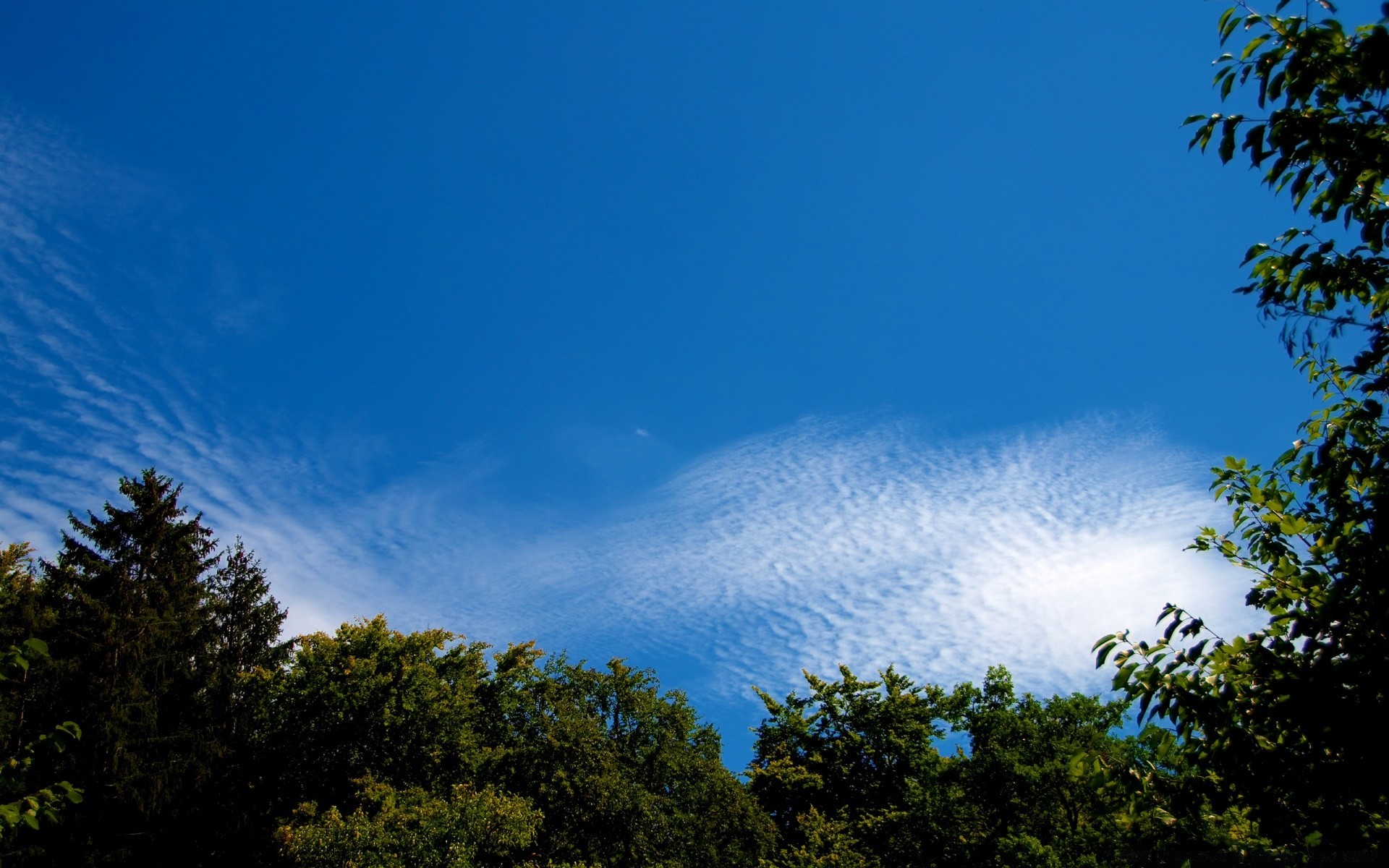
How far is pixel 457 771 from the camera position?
95.0 ft

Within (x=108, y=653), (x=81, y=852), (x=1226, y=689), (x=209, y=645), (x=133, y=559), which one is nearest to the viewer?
(x=1226, y=689)

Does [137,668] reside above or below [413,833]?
above

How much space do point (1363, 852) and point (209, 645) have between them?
46.0 metres

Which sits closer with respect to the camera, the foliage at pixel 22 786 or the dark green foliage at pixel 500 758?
the foliage at pixel 22 786

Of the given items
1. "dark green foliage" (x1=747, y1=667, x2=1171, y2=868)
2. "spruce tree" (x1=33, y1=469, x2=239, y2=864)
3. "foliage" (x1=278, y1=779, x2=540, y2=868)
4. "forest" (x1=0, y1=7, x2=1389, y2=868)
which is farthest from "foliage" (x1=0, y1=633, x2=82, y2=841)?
"spruce tree" (x1=33, y1=469, x2=239, y2=864)

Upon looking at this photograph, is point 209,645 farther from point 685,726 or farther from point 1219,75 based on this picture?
point 1219,75

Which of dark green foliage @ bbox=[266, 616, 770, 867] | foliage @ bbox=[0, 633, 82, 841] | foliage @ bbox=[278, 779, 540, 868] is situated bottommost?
foliage @ bbox=[0, 633, 82, 841]

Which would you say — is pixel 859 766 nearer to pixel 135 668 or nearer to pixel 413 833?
pixel 413 833

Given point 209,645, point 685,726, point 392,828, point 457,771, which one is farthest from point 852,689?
point 209,645

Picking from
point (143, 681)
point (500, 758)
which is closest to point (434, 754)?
point (500, 758)

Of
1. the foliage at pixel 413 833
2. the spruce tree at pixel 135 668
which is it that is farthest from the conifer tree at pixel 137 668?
the foliage at pixel 413 833

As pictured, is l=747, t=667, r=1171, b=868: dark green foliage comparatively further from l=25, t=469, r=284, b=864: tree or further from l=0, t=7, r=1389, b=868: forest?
l=25, t=469, r=284, b=864: tree

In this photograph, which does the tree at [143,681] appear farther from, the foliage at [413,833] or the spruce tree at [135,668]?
the foliage at [413,833]

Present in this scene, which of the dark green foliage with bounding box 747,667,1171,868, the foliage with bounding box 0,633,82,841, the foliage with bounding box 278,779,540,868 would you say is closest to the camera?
the foliage with bounding box 0,633,82,841
